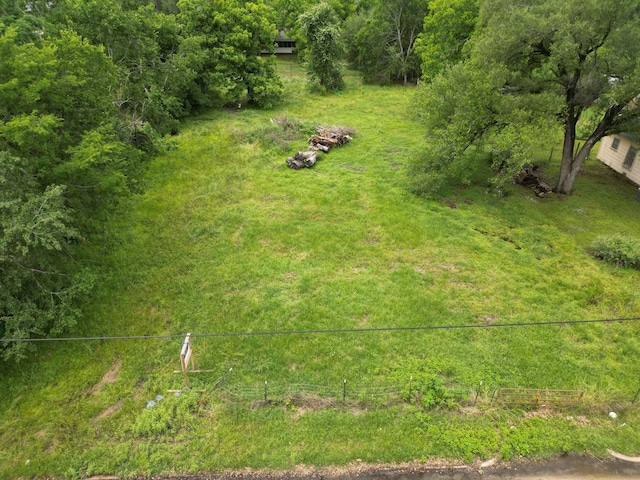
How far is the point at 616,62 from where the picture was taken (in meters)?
14.8

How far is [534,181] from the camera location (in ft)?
63.1

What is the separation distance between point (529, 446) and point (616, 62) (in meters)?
14.5

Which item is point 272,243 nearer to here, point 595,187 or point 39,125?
point 39,125

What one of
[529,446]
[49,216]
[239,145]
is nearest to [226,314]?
[49,216]

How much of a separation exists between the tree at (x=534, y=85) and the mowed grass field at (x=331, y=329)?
8.28 feet

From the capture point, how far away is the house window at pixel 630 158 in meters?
20.1

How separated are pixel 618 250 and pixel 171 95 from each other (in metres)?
24.7

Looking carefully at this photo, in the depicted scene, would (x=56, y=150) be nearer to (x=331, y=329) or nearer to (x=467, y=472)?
(x=331, y=329)

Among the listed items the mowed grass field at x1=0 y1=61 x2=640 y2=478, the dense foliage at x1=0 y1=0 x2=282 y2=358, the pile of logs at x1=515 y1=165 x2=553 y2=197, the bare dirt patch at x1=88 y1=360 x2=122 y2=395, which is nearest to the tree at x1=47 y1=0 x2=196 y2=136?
the dense foliage at x1=0 y1=0 x2=282 y2=358

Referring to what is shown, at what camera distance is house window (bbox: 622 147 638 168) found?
790 inches

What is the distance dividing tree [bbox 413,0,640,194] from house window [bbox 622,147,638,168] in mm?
3941

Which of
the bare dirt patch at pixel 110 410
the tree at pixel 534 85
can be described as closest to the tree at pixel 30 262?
the bare dirt patch at pixel 110 410

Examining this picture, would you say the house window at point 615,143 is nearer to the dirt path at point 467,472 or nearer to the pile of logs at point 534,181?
the pile of logs at point 534,181

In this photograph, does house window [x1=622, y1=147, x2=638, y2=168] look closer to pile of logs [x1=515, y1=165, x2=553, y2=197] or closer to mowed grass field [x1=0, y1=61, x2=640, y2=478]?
mowed grass field [x1=0, y1=61, x2=640, y2=478]
